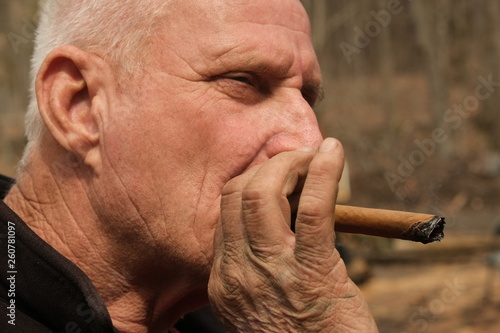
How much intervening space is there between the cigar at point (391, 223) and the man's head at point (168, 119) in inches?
12.9

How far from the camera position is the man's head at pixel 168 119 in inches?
85.0

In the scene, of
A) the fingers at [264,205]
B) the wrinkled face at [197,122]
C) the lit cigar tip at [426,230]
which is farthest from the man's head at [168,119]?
the lit cigar tip at [426,230]

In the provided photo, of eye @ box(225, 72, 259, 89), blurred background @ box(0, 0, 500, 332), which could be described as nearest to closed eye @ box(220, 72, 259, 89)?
eye @ box(225, 72, 259, 89)

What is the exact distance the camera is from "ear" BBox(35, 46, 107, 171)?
2201 millimetres

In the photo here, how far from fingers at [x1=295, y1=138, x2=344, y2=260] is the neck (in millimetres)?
Result: 539

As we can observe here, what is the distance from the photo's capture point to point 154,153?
2150 mm

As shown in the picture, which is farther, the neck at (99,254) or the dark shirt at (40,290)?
the neck at (99,254)

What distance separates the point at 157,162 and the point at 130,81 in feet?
0.92

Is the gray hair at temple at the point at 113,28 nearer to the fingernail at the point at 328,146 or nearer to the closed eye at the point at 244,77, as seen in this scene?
the closed eye at the point at 244,77

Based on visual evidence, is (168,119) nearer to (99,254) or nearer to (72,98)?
(72,98)

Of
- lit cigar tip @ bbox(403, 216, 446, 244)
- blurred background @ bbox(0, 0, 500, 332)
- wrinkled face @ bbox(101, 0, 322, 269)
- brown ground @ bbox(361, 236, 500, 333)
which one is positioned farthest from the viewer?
blurred background @ bbox(0, 0, 500, 332)

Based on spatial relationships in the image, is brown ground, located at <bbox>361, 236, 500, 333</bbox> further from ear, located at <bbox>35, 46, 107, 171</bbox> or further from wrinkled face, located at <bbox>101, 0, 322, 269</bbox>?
ear, located at <bbox>35, 46, 107, 171</bbox>

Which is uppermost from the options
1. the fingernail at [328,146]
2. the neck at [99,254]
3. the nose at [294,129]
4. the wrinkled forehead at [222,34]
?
the wrinkled forehead at [222,34]

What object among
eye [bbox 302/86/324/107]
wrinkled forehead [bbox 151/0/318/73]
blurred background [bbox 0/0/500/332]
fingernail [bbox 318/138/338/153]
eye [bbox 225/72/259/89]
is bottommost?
blurred background [bbox 0/0/500/332]
